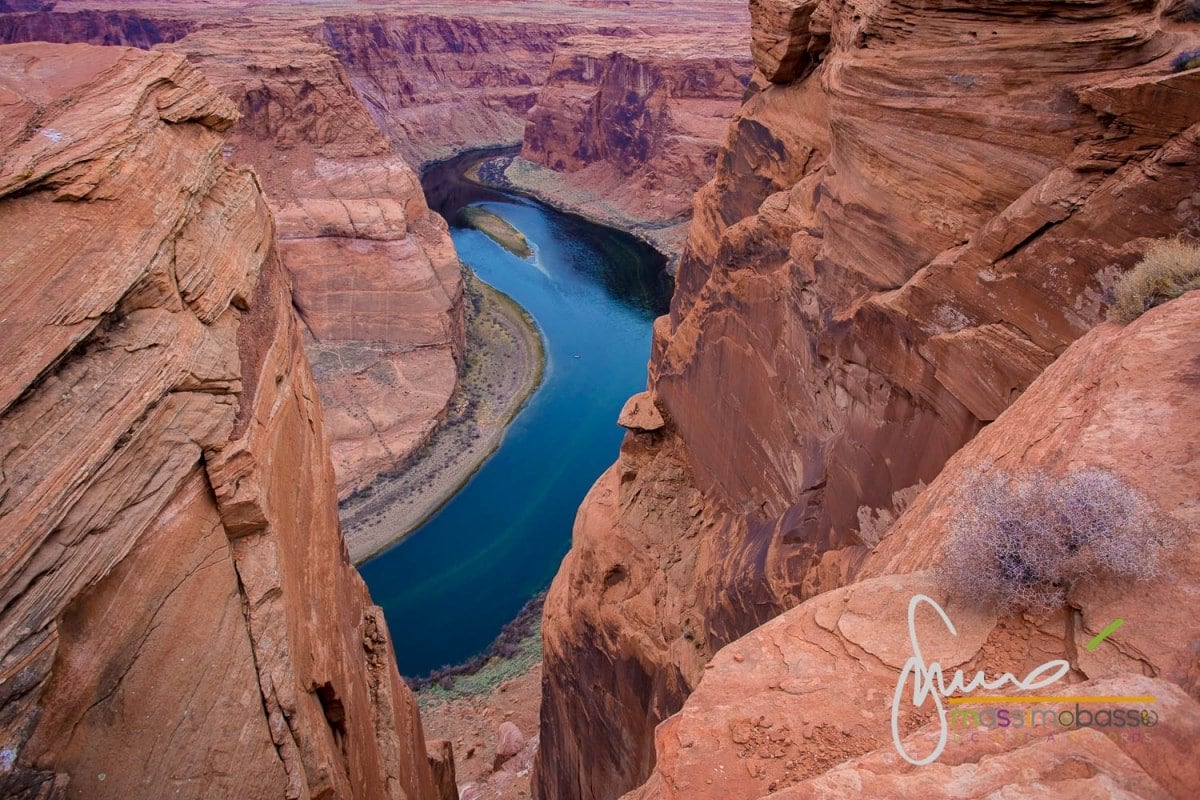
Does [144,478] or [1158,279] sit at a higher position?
[1158,279]

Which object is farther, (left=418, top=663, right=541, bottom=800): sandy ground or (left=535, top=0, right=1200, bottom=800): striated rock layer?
(left=418, top=663, right=541, bottom=800): sandy ground

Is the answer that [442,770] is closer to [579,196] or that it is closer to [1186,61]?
[1186,61]

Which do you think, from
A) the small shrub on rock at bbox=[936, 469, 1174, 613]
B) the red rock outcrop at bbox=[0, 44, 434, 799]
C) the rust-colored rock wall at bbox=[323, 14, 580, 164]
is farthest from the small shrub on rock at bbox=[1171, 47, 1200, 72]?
the rust-colored rock wall at bbox=[323, 14, 580, 164]

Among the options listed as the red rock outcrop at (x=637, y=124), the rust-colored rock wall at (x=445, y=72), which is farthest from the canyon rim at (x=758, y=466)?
the rust-colored rock wall at (x=445, y=72)

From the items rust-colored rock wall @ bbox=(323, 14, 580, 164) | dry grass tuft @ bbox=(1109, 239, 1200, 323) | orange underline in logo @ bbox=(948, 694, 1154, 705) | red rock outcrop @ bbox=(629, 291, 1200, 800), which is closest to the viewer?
red rock outcrop @ bbox=(629, 291, 1200, 800)

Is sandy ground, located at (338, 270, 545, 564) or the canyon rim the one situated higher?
the canyon rim

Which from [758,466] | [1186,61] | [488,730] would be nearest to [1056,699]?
[1186,61]

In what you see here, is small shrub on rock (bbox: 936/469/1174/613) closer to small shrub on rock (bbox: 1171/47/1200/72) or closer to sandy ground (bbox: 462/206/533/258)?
small shrub on rock (bbox: 1171/47/1200/72)
